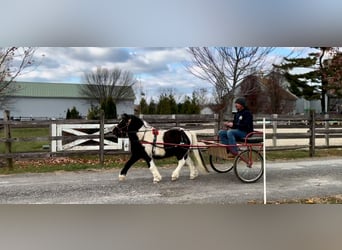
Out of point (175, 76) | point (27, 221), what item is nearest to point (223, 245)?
point (27, 221)

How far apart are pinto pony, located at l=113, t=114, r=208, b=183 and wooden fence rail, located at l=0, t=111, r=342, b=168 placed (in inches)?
6.5

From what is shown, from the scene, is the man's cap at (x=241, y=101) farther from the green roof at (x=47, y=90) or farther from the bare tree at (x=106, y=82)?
the green roof at (x=47, y=90)

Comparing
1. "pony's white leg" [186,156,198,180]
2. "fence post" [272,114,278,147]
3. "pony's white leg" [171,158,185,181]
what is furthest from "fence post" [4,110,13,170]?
"fence post" [272,114,278,147]

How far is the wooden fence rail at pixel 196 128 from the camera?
533 centimetres

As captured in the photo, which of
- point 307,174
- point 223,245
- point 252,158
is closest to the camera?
point 223,245

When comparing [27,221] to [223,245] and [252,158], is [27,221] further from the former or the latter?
[252,158]

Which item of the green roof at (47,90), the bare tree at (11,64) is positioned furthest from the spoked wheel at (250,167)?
the bare tree at (11,64)

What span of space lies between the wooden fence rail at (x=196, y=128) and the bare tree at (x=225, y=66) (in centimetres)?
41

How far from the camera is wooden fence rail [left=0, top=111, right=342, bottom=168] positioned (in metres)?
5.33

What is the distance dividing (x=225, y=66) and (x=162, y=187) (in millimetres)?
1950

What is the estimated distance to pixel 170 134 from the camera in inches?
202

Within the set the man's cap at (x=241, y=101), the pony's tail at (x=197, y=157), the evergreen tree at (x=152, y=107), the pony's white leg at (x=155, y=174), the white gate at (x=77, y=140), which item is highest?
the man's cap at (x=241, y=101)
